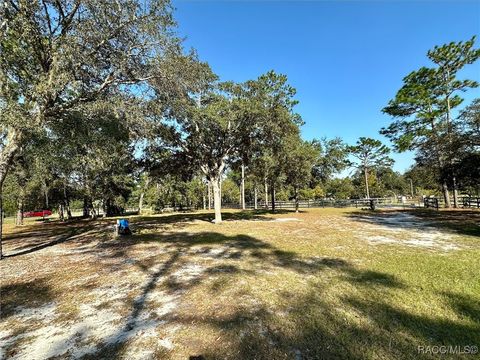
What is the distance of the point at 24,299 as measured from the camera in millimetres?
4824

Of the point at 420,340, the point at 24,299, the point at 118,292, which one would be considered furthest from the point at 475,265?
the point at 24,299

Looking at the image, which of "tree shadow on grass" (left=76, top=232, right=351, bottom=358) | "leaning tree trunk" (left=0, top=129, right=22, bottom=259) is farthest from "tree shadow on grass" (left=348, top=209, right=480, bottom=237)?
"leaning tree trunk" (left=0, top=129, right=22, bottom=259)

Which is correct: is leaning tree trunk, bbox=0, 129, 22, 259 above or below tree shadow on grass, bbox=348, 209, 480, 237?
above

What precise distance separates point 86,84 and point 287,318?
1038 cm

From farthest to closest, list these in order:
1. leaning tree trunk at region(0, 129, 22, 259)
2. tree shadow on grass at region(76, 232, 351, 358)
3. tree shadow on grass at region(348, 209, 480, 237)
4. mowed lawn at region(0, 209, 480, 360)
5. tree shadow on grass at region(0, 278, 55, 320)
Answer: tree shadow on grass at region(348, 209, 480, 237)
leaning tree trunk at region(0, 129, 22, 259)
tree shadow on grass at region(0, 278, 55, 320)
tree shadow on grass at region(76, 232, 351, 358)
mowed lawn at region(0, 209, 480, 360)

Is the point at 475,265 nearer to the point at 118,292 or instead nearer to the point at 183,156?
the point at 118,292

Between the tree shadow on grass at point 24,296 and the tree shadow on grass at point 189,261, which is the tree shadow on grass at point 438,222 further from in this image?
the tree shadow on grass at point 24,296

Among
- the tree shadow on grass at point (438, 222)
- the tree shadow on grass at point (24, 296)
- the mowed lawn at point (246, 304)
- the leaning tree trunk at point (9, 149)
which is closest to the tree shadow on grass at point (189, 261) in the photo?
the mowed lawn at point (246, 304)

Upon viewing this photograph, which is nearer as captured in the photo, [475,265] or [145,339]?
[145,339]

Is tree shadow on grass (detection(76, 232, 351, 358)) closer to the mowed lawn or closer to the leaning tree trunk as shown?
the mowed lawn

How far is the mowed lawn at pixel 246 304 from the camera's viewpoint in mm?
3100

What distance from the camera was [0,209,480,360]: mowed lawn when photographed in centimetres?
310

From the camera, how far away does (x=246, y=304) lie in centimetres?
419

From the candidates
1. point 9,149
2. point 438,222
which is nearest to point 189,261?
point 9,149
